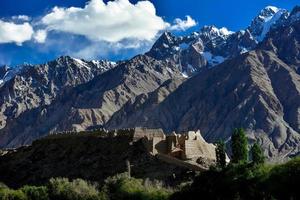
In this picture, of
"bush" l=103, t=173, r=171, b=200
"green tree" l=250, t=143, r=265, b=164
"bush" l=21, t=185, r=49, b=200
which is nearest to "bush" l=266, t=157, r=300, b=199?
"green tree" l=250, t=143, r=265, b=164

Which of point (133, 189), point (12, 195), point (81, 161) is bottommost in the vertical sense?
point (12, 195)

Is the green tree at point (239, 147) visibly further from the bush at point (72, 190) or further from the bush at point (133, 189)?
the bush at point (72, 190)

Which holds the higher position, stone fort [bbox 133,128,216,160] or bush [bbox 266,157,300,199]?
stone fort [bbox 133,128,216,160]

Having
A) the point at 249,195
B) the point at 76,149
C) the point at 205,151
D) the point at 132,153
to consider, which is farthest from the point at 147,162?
the point at 249,195

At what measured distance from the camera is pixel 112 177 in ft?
357

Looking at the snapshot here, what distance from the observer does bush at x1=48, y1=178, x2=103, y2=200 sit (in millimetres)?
102250

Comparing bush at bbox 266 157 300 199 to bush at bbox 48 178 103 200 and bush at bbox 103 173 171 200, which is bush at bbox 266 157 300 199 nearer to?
bush at bbox 103 173 171 200

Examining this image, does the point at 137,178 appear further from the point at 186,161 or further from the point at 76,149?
the point at 76,149

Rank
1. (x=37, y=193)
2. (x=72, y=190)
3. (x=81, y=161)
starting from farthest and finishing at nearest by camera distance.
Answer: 1. (x=81, y=161)
2. (x=37, y=193)
3. (x=72, y=190)

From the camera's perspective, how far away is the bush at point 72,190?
102250 mm

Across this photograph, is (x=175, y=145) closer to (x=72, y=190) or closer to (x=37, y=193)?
(x=72, y=190)

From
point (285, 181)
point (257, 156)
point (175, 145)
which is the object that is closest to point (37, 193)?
point (175, 145)

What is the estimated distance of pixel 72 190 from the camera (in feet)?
342

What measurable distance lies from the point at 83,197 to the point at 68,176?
62.6 ft
